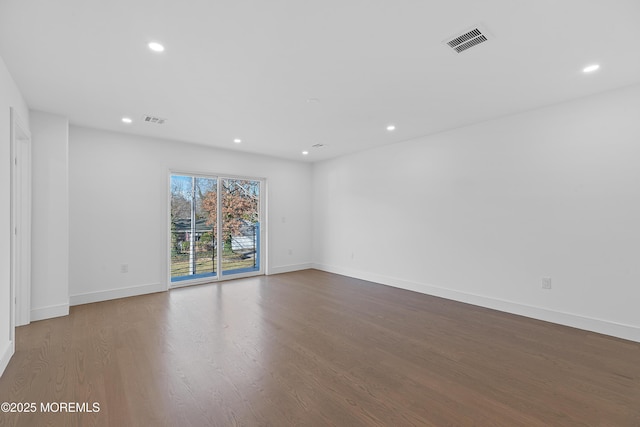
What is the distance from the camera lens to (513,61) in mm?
2506

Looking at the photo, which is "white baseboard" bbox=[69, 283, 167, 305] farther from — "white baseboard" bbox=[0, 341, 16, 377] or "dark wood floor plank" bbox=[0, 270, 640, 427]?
"white baseboard" bbox=[0, 341, 16, 377]

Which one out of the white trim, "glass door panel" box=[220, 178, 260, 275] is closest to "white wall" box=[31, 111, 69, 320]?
the white trim

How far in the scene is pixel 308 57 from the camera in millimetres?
2436

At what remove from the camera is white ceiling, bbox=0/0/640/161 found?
1.90 meters

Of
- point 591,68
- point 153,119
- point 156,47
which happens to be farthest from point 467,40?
point 153,119

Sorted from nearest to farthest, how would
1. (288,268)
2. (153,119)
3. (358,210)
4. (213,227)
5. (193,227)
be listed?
(153,119) → (193,227) → (213,227) → (358,210) → (288,268)

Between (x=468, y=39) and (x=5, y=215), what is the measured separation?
407cm

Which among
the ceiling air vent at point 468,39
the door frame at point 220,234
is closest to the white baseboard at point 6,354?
the door frame at point 220,234

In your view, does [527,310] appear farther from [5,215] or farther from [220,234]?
[5,215]

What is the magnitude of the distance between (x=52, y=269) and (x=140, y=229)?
1.23 m

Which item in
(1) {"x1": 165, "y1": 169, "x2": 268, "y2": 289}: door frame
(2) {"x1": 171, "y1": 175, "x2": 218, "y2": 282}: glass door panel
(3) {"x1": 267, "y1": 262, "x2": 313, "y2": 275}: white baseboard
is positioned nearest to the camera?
(1) {"x1": 165, "y1": 169, "x2": 268, "y2": 289}: door frame

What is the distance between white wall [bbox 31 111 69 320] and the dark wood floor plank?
0.32 m

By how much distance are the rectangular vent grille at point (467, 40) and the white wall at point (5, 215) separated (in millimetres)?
3731

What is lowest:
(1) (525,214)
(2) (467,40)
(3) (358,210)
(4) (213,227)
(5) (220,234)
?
(5) (220,234)
